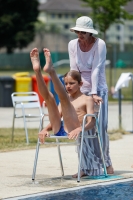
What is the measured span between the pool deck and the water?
228 mm

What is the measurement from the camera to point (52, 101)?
743 cm

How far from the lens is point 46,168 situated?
8750 mm

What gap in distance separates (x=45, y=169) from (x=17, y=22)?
203 ft

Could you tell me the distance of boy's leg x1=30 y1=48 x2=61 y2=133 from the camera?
718 cm

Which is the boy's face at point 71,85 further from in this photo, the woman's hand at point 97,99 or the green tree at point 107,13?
the green tree at point 107,13

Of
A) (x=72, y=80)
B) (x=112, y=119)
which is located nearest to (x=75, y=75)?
(x=72, y=80)

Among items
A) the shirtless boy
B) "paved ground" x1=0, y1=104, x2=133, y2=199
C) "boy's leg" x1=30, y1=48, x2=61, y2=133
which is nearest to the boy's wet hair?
the shirtless boy

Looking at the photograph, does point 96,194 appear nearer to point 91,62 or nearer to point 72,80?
point 72,80

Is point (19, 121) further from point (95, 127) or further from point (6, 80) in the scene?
point (95, 127)

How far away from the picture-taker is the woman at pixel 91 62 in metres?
7.95

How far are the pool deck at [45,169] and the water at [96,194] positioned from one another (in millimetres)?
228

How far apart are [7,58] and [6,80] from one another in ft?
112

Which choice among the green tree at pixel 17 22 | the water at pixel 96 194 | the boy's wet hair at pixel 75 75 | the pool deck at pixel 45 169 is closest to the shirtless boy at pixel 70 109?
the boy's wet hair at pixel 75 75

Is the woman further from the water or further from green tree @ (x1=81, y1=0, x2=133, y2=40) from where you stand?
green tree @ (x1=81, y1=0, x2=133, y2=40)
